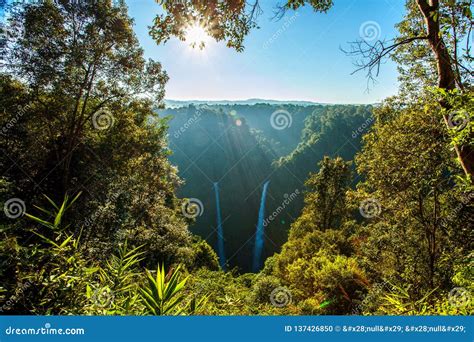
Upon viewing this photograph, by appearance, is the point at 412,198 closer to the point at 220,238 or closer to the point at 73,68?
the point at 73,68

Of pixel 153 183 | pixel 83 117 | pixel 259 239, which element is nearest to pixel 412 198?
pixel 153 183

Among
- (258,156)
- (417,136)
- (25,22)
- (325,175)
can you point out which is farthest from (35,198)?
(258,156)

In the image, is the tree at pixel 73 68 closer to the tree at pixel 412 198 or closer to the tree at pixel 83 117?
the tree at pixel 83 117

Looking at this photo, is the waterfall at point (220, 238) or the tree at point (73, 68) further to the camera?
the waterfall at point (220, 238)

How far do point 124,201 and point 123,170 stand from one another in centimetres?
225

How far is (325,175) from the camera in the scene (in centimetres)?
2739

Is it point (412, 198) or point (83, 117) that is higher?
point (83, 117)

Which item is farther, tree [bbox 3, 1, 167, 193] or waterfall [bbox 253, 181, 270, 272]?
waterfall [bbox 253, 181, 270, 272]

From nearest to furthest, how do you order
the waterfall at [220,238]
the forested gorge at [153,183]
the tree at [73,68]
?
the forested gorge at [153,183] < the tree at [73,68] < the waterfall at [220,238]

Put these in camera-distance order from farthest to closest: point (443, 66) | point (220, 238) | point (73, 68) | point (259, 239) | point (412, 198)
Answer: point (220, 238)
point (259, 239)
point (73, 68)
point (412, 198)
point (443, 66)

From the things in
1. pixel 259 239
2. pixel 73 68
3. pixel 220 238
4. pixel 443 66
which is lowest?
pixel 220 238

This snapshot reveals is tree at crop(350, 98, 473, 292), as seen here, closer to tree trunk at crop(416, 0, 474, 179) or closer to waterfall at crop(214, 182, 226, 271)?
tree trunk at crop(416, 0, 474, 179)

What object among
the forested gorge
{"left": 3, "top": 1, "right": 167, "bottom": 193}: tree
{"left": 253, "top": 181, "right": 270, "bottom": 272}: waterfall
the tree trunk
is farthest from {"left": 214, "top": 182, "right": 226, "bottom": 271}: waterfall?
the tree trunk

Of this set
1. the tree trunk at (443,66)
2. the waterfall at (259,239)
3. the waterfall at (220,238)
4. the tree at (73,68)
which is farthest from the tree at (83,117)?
the waterfall at (220,238)
